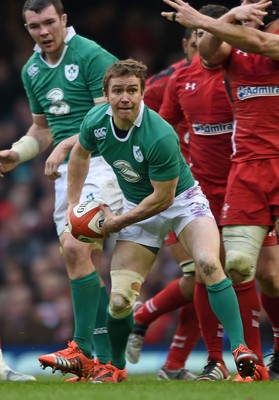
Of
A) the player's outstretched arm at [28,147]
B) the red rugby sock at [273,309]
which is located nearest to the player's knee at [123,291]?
the red rugby sock at [273,309]

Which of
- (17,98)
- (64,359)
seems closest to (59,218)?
(64,359)

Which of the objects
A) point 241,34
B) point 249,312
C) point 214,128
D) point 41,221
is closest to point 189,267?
point 214,128

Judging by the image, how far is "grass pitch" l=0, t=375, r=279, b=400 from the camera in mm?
5781

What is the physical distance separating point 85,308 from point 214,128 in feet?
5.36

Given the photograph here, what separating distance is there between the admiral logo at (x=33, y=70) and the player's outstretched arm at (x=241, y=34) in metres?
1.58

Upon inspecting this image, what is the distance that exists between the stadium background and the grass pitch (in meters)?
4.52

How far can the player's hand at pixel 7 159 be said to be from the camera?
796cm

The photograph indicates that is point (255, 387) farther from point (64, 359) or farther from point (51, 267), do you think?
point (51, 267)

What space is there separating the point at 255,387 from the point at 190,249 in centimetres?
109

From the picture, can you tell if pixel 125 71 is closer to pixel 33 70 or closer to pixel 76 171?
pixel 76 171

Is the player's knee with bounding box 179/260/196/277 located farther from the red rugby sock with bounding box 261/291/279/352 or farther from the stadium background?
the stadium background

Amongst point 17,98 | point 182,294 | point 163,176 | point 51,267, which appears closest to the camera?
point 163,176

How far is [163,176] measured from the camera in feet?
22.5

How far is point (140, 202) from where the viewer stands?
7.10 m
